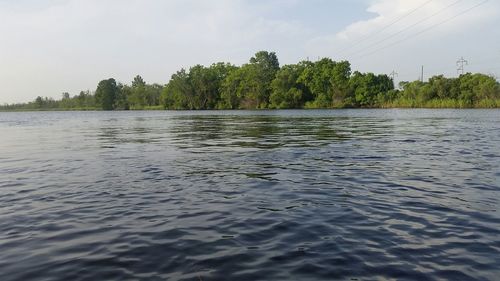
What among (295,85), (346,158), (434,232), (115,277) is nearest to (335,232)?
(434,232)

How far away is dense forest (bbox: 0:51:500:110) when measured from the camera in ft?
346

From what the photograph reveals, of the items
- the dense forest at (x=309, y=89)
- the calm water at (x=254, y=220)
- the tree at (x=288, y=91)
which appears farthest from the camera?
the tree at (x=288, y=91)

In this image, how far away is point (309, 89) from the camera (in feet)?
484

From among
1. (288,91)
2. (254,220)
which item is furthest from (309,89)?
(254,220)

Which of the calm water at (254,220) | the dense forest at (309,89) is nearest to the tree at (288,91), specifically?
the dense forest at (309,89)

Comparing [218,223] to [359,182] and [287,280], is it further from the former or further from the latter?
[359,182]

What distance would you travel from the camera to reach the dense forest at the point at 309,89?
10556 cm

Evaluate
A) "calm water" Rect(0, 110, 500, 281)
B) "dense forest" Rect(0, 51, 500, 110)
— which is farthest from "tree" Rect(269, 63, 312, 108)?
"calm water" Rect(0, 110, 500, 281)

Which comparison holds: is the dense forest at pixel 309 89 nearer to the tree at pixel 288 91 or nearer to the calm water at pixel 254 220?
the tree at pixel 288 91

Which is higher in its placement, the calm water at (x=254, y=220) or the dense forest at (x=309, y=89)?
the dense forest at (x=309, y=89)

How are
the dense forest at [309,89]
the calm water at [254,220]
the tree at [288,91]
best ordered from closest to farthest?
the calm water at [254,220], the dense forest at [309,89], the tree at [288,91]

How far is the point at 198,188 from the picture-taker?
1202 centimetres

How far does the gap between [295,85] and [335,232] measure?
144 metres

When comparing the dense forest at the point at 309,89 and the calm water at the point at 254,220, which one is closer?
the calm water at the point at 254,220
